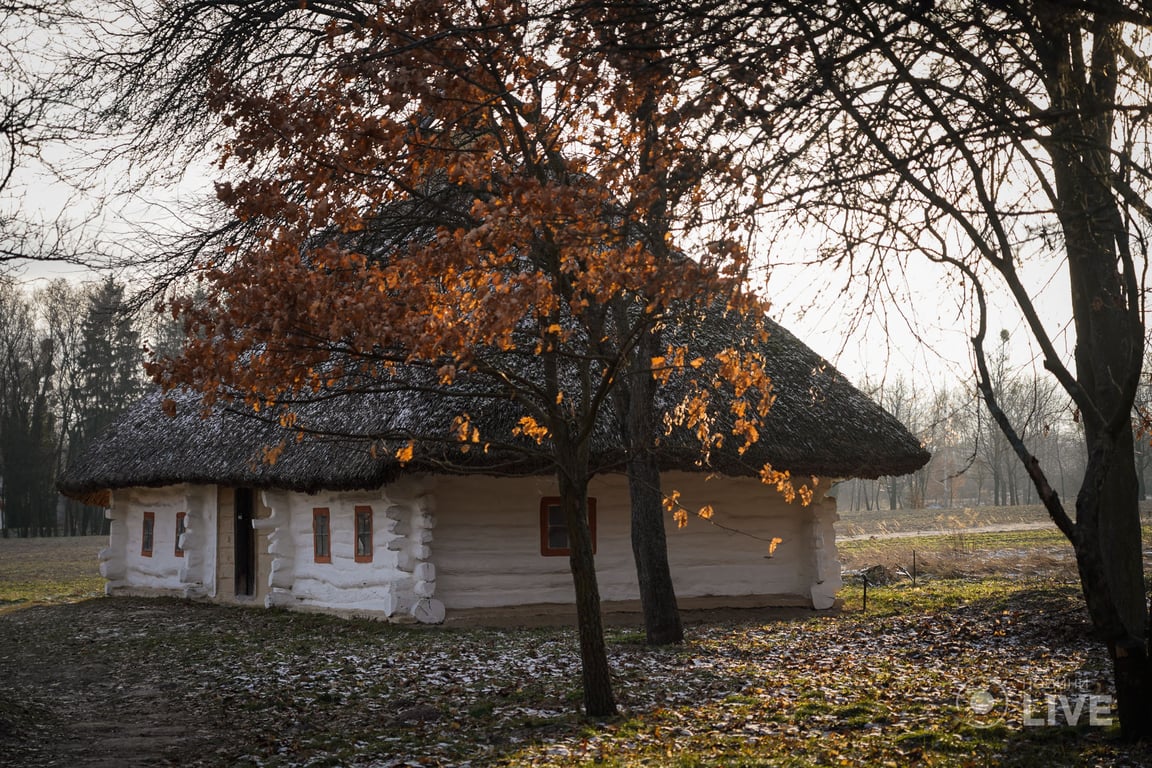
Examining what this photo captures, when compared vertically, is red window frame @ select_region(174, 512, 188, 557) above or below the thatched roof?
below

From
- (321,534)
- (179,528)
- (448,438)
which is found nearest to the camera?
(448,438)

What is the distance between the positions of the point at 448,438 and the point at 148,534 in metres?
10.6

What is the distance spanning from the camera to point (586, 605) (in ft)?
24.6

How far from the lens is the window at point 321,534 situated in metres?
15.1

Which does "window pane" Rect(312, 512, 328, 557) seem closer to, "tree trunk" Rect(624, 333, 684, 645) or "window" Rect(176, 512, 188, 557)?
"window" Rect(176, 512, 188, 557)

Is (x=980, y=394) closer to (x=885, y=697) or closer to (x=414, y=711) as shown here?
(x=885, y=697)

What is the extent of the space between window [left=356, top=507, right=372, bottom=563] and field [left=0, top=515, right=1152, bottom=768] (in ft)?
3.14

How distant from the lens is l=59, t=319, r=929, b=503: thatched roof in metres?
12.7

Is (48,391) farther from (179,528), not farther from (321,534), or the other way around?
(321,534)

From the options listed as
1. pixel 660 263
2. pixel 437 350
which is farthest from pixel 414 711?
pixel 660 263

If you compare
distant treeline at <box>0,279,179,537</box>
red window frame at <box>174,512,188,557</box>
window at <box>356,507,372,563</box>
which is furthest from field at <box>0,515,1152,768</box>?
distant treeline at <box>0,279,179,537</box>

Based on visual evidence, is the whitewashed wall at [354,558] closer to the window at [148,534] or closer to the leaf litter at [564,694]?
the leaf litter at [564,694]

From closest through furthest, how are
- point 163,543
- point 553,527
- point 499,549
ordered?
point 499,549 < point 553,527 < point 163,543

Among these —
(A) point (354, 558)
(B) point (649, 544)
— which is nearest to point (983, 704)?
(B) point (649, 544)
